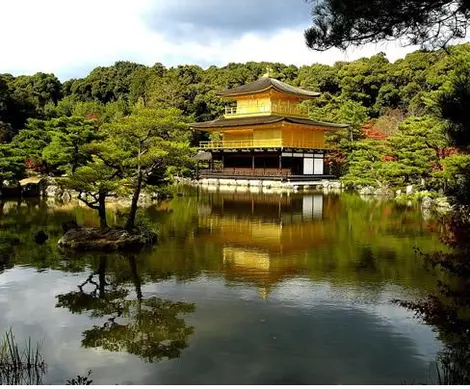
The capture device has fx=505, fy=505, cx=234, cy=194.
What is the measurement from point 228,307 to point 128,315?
4.32ft

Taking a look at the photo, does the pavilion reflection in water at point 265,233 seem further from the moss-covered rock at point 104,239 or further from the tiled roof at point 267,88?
the tiled roof at point 267,88

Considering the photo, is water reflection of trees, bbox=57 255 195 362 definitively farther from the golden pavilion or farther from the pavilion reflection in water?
the golden pavilion

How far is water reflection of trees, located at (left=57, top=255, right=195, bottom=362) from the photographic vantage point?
5488 mm

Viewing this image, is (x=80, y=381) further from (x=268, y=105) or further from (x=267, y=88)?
(x=268, y=105)

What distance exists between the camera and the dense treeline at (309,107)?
21469 millimetres

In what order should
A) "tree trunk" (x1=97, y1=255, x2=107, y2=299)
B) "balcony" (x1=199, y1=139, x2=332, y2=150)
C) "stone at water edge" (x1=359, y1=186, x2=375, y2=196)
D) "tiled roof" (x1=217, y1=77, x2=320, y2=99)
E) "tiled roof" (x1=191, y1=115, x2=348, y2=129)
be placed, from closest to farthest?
"tree trunk" (x1=97, y1=255, x2=107, y2=299)
"stone at water edge" (x1=359, y1=186, x2=375, y2=196)
"tiled roof" (x1=191, y1=115, x2=348, y2=129)
"balcony" (x1=199, y1=139, x2=332, y2=150)
"tiled roof" (x1=217, y1=77, x2=320, y2=99)

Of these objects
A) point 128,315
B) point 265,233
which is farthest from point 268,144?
point 128,315

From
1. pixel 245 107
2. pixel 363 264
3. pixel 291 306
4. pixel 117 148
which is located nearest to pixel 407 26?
pixel 291 306

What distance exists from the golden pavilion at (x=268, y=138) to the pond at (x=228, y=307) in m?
19.5

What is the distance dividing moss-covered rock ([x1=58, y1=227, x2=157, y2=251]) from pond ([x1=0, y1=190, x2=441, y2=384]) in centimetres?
47

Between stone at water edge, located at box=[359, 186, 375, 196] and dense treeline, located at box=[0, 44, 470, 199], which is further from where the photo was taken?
stone at water edge, located at box=[359, 186, 375, 196]

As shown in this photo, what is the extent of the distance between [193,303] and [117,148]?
214 inches

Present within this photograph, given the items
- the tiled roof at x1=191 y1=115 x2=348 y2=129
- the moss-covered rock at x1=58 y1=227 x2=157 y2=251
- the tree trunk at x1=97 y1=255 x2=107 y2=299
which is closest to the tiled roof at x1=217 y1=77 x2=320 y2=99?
the tiled roof at x1=191 y1=115 x2=348 y2=129

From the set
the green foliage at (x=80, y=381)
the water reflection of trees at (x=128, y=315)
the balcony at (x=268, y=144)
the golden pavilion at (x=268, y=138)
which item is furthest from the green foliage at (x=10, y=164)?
the green foliage at (x=80, y=381)
